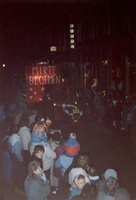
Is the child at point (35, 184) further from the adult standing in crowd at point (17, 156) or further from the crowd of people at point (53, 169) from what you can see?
the adult standing in crowd at point (17, 156)

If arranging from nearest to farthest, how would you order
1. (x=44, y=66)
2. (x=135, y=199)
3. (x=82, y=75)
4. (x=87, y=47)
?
(x=135, y=199)
(x=44, y=66)
(x=87, y=47)
(x=82, y=75)

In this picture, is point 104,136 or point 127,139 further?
point 104,136

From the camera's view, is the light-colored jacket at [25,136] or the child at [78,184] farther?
the light-colored jacket at [25,136]

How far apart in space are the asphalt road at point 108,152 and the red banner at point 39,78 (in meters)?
4.57

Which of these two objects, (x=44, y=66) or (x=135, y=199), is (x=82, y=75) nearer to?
(x=44, y=66)

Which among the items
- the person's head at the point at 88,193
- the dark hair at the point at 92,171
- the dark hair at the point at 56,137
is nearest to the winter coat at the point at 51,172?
the dark hair at the point at 56,137

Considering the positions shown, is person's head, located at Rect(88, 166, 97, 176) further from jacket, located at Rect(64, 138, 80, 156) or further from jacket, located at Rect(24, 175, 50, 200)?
jacket, located at Rect(24, 175, 50, 200)

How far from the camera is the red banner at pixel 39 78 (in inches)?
658

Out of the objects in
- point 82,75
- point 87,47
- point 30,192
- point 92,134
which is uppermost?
point 87,47

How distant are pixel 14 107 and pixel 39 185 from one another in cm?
892

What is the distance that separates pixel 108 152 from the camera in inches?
366

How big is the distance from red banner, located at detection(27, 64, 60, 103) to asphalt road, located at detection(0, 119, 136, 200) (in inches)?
180

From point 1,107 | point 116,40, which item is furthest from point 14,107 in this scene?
point 116,40

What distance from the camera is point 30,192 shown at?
13.3ft
